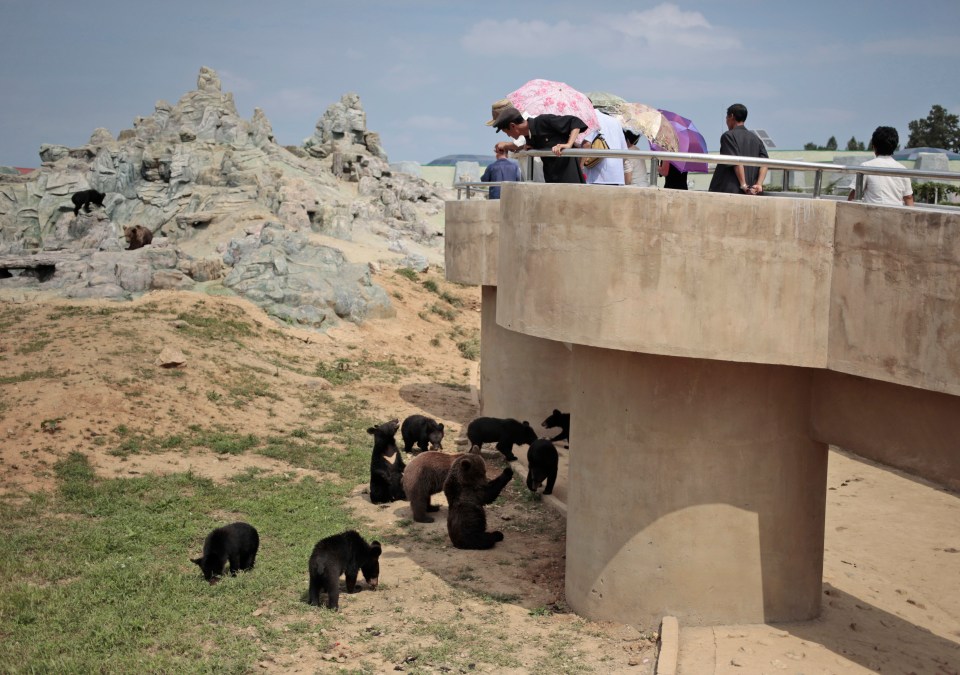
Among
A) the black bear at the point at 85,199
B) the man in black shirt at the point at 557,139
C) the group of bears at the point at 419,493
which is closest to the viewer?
→ the group of bears at the point at 419,493

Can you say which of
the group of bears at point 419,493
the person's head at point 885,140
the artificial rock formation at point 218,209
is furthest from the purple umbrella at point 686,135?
the artificial rock formation at point 218,209

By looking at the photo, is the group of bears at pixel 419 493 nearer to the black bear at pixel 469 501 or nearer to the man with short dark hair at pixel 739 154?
the black bear at pixel 469 501

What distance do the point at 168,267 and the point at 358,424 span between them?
1076cm

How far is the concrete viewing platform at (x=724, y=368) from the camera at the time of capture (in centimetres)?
618

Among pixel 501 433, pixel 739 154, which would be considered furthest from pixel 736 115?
pixel 501 433

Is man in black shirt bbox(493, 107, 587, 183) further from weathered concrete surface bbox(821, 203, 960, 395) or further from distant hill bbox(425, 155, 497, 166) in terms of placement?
distant hill bbox(425, 155, 497, 166)

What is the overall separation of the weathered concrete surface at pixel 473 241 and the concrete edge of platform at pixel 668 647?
788 cm

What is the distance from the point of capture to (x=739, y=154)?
7.75 metres

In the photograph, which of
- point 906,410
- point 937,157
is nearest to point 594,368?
point 906,410

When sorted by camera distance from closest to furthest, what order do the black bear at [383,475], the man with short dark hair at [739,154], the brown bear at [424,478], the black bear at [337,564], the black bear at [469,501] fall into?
the man with short dark hair at [739,154] → the black bear at [337,564] → the black bear at [469,501] → the brown bear at [424,478] → the black bear at [383,475]

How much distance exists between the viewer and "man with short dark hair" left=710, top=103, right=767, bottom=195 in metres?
7.41

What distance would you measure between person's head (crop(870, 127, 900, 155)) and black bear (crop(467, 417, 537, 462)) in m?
6.81

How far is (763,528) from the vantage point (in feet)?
24.0

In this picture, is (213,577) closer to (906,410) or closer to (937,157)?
(906,410)
